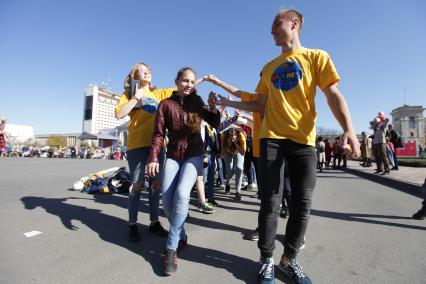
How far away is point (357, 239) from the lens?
2.93 m

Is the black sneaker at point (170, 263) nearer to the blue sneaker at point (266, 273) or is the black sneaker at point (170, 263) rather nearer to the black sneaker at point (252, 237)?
the blue sneaker at point (266, 273)

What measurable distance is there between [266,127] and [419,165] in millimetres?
15916

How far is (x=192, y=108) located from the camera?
266 centimetres

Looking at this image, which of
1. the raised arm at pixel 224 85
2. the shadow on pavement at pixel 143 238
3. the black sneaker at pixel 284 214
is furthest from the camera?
the black sneaker at pixel 284 214

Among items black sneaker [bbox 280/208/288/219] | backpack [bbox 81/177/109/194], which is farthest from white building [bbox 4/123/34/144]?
black sneaker [bbox 280/208/288/219]

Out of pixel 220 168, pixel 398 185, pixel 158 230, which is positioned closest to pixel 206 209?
pixel 158 230

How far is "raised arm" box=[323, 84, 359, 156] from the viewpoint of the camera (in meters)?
1.95

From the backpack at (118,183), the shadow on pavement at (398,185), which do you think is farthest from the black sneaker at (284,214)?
the shadow on pavement at (398,185)

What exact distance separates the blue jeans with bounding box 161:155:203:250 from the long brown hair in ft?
1.07

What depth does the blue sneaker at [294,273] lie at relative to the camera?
193 cm

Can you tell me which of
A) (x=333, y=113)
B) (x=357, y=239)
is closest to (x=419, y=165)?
(x=357, y=239)

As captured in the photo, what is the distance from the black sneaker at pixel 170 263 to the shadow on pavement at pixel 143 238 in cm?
6

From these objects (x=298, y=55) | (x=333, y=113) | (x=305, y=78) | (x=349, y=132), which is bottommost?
(x=349, y=132)

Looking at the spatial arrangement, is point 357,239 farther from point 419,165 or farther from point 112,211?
point 419,165
